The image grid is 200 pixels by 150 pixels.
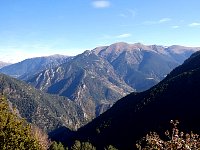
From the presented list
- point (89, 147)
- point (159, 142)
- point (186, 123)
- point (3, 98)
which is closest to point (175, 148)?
point (159, 142)

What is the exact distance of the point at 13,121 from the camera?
36.1 metres

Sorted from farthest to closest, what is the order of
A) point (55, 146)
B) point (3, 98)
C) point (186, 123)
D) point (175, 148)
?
point (186, 123) → point (55, 146) → point (3, 98) → point (175, 148)

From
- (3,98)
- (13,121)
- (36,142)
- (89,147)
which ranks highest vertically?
(3,98)

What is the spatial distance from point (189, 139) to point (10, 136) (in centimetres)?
2064

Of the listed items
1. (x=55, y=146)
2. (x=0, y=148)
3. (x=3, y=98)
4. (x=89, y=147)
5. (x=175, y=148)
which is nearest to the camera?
(x=175, y=148)

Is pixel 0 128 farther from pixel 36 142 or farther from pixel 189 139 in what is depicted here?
pixel 189 139

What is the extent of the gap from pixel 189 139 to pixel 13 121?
70.3 feet

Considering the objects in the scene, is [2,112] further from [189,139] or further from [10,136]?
[189,139]

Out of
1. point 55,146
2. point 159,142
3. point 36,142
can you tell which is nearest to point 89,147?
point 55,146

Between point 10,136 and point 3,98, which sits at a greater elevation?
point 3,98

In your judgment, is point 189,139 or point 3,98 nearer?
point 189,139

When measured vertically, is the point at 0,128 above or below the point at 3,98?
below

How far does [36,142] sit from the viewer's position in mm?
36312

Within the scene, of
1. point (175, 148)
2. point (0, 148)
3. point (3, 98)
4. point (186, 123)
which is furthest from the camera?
point (186, 123)
